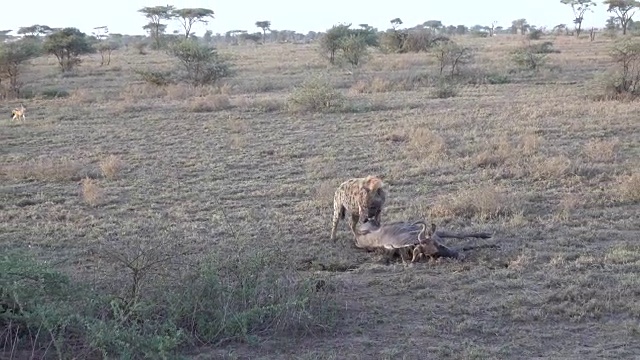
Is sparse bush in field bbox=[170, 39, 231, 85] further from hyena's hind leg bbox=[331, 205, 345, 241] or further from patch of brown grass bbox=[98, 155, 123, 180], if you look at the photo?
hyena's hind leg bbox=[331, 205, 345, 241]

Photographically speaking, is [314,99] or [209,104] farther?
[209,104]

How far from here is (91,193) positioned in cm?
1101

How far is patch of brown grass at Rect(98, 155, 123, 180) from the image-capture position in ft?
42.0

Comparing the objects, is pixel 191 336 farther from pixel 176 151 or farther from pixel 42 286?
pixel 176 151

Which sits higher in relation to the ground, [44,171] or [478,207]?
[478,207]

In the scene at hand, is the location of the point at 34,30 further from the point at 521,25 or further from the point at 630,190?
the point at 630,190

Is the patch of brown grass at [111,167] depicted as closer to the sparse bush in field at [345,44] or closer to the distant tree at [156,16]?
the sparse bush in field at [345,44]

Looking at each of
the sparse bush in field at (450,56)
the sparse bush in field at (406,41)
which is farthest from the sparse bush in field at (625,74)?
the sparse bush in field at (406,41)

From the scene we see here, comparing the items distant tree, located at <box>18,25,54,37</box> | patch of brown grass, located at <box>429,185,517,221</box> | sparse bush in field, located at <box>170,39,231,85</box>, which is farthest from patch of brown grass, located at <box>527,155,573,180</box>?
distant tree, located at <box>18,25,54,37</box>

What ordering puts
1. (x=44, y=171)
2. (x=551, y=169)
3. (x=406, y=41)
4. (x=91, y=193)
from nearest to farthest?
(x=91, y=193) < (x=551, y=169) < (x=44, y=171) < (x=406, y=41)

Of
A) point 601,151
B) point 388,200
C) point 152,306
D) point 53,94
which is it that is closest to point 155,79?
point 53,94

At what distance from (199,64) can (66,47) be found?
11.5 m

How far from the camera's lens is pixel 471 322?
601 cm

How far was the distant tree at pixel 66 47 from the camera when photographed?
121 feet
